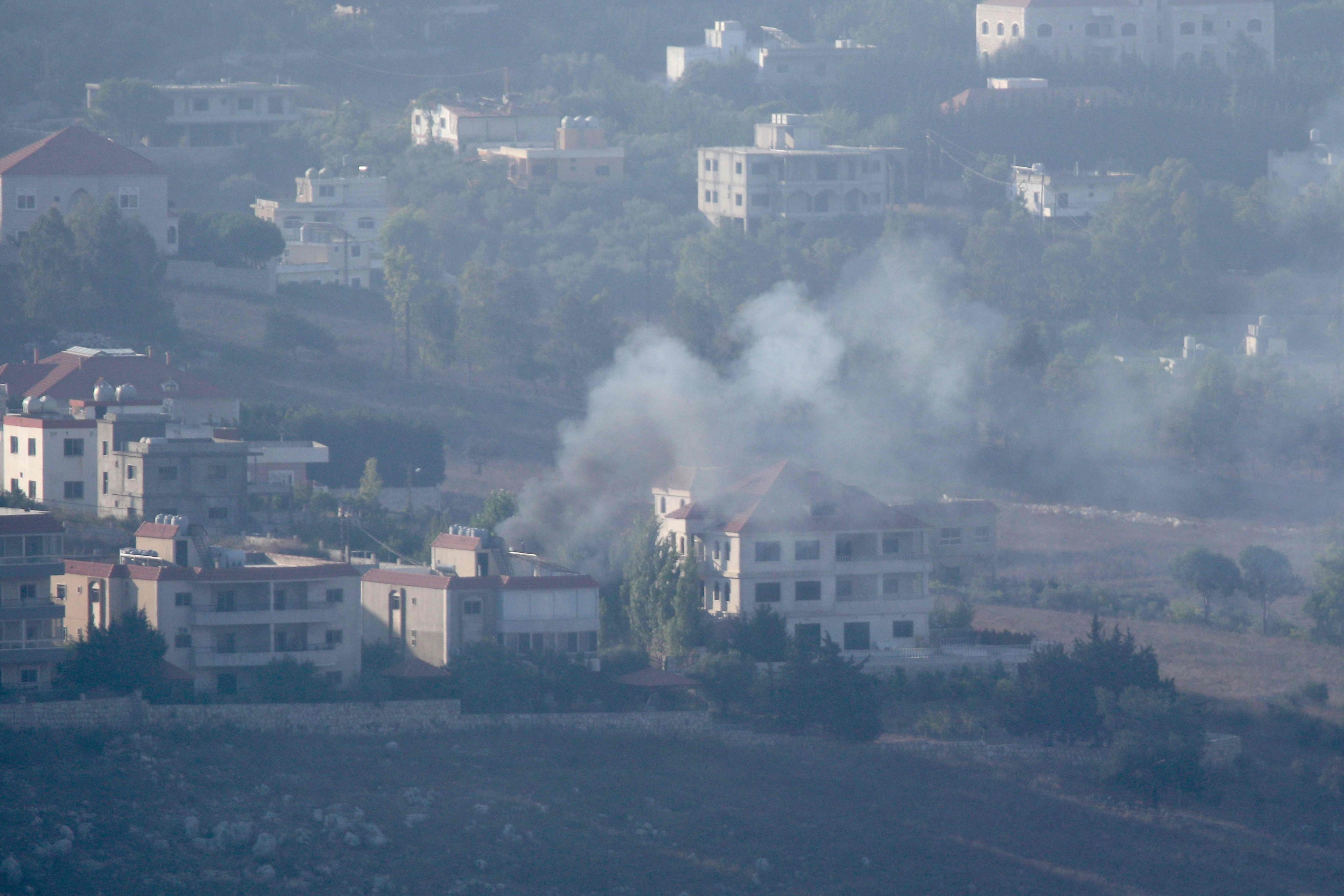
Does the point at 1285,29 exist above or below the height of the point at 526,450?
above

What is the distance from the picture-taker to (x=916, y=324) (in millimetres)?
79125

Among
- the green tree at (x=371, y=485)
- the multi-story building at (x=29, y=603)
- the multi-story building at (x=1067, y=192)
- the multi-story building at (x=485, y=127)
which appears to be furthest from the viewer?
the multi-story building at (x=485, y=127)

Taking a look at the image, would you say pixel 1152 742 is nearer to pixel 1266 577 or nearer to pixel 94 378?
pixel 1266 577

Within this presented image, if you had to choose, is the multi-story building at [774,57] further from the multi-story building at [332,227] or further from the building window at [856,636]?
the building window at [856,636]

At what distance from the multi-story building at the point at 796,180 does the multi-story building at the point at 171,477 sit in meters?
37.7

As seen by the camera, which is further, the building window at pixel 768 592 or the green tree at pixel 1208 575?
the green tree at pixel 1208 575

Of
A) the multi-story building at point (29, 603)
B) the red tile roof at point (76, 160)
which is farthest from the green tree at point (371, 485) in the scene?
the red tile roof at point (76, 160)

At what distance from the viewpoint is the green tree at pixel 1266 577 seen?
192ft

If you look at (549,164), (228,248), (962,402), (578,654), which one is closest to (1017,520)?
(962,402)

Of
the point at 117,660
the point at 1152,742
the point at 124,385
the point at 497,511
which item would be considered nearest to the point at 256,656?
the point at 117,660

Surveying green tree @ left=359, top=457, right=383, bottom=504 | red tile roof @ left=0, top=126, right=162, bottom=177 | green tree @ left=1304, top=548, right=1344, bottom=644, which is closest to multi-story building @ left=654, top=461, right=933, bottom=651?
green tree @ left=1304, top=548, right=1344, bottom=644

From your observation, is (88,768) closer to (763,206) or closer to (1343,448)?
(1343,448)

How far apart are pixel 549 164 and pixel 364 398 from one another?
83.1 feet

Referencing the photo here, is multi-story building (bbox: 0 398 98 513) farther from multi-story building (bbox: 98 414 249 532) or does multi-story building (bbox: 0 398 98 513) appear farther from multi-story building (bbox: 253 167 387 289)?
multi-story building (bbox: 253 167 387 289)
